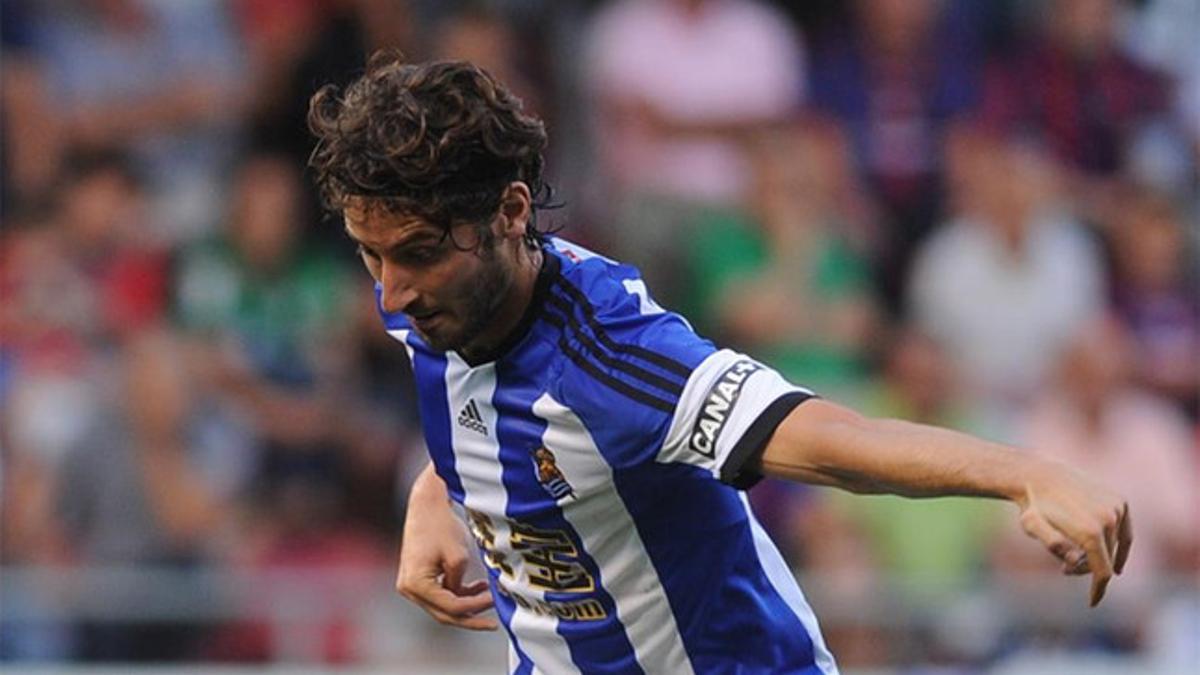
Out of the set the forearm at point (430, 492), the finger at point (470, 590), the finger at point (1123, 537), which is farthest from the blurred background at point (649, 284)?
the finger at point (1123, 537)

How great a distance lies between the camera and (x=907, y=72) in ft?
34.6

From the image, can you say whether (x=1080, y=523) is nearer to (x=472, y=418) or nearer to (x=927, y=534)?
(x=472, y=418)

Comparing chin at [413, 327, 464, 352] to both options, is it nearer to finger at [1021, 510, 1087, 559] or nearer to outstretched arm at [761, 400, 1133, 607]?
Result: outstretched arm at [761, 400, 1133, 607]

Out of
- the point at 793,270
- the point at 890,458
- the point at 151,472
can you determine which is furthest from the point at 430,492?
the point at 793,270

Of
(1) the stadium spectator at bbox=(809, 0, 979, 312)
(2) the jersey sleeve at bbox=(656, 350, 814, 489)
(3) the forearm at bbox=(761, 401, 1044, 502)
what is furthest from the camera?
(1) the stadium spectator at bbox=(809, 0, 979, 312)

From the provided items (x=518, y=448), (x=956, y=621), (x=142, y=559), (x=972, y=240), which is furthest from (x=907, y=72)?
(x=518, y=448)

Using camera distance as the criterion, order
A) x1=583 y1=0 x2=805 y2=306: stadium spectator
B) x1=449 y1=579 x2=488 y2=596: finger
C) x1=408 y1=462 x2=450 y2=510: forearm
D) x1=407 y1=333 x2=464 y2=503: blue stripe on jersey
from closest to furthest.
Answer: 1. x1=407 y1=333 x2=464 y2=503: blue stripe on jersey
2. x1=449 y1=579 x2=488 y2=596: finger
3. x1=408 y1=462 x2=450 y2=510: forearm
4. x1=583 y1=0 x2=805 y2=306: stadium spectator

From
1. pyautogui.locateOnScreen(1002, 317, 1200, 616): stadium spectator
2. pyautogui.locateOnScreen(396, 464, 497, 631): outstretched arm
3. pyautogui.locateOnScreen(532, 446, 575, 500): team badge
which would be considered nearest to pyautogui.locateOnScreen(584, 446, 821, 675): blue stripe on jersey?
pyautogui.locateOnScreen(532, 446, 575, 500): team badge

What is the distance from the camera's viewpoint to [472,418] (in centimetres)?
459

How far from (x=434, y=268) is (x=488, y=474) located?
20.1 inches

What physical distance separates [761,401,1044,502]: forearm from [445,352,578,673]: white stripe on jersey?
700 mm

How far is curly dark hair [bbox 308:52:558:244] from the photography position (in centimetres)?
421

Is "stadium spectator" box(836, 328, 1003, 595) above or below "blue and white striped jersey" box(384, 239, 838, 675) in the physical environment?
below

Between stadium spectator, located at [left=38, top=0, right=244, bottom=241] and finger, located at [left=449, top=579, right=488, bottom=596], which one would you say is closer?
finger, located at [left=449, top=579, right=488, bottom=596]
